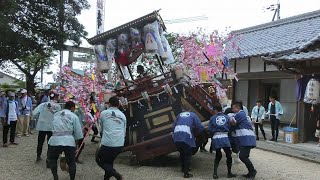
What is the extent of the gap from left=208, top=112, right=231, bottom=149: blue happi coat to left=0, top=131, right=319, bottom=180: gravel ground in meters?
0.79

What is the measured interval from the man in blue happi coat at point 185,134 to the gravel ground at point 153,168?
365 millimetres

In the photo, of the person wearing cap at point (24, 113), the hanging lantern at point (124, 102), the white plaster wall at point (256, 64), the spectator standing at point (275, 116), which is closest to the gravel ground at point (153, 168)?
the hanging lantern at point (124, 102)

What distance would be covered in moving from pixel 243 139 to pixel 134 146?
2540mm

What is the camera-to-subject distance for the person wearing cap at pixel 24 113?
13.4 metres

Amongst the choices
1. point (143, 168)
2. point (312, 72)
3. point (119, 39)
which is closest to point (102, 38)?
point (119, 39)

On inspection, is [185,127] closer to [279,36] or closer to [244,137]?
[244,137]

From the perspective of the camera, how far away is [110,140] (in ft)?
21.0

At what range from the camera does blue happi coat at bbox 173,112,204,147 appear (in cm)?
762

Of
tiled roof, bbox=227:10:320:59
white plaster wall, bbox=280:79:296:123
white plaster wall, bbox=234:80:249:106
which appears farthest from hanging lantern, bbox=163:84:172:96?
white plaster wall, bbox=234:80:249:106

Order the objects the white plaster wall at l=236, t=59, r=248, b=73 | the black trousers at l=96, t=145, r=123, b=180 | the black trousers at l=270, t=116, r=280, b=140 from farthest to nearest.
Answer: the white plaster wall at l=236, t=59, r=248, b=73 < the black trousers at l=270, t=116, r=280, b=140 < the black trousers at l=96, t=145, r=123, b=180

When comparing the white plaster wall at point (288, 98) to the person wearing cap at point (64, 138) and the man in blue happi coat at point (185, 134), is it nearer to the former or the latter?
the man in blue happi coat at point (185, 134)

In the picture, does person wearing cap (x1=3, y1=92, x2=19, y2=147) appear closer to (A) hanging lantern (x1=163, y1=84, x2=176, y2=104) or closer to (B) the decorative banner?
(B) the decorative banner

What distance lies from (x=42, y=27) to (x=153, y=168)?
8.13 metres

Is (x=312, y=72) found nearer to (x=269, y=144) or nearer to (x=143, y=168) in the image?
(x=269, y=144)
